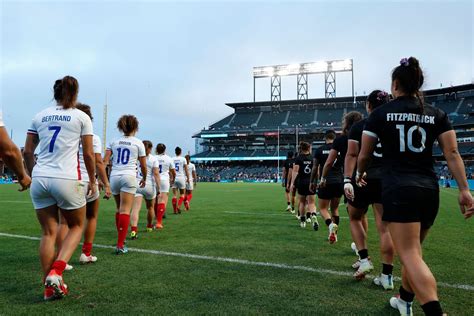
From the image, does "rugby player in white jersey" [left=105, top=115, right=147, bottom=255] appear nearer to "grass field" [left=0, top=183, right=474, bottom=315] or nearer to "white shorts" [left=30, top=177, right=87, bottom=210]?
"grass field" [left=0, top=183, right=474, bottom=315]

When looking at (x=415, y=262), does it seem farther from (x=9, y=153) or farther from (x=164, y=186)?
(x=164, y=186)

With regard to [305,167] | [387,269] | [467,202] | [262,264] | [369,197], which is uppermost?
[305,167]

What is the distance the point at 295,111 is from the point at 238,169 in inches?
747

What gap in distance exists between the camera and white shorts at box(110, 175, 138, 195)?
20.2 ft

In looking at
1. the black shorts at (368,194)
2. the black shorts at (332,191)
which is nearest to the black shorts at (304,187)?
the black shorts at (332,191)

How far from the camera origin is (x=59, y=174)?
12.5 feet

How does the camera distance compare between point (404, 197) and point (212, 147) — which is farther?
point (212, 147)

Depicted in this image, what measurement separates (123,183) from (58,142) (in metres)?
2.40

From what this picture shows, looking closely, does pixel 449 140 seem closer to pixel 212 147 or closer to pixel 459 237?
pixel 459 237

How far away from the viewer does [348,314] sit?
3.38 m

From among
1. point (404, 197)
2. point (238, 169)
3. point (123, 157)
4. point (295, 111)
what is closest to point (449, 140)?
point (404, 197)

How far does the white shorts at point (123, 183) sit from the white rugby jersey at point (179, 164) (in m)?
6.52

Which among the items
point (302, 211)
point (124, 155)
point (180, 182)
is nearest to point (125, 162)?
point (124, 155)

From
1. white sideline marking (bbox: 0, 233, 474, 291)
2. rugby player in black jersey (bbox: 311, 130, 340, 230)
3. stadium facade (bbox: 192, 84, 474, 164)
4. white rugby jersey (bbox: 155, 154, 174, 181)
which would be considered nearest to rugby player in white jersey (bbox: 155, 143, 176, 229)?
white rugby jersey (bbox: 155, 154, 174, 181)
